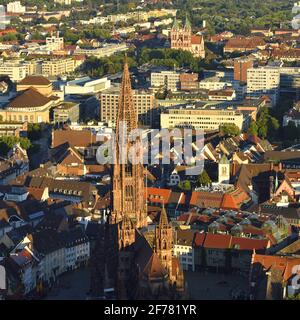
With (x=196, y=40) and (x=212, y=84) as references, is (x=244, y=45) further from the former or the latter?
Answer: (x=212, y=84)

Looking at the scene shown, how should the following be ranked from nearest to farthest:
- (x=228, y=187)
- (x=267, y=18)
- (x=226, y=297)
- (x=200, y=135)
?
(x=226, y=297), (x=228, y=187), (x=200, y=135), (x=267, y=18)

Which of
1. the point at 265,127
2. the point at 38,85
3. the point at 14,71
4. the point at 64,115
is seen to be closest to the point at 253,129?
the point at 265,127

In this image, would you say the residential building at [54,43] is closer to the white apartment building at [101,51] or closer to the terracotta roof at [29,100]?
the white apartment building at [101,51]

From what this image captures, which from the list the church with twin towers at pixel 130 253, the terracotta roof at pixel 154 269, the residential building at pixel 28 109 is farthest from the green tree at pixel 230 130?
the terracotta roof at pixel 154 269

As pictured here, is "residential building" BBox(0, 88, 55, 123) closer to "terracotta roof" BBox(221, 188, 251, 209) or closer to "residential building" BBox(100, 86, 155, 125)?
"residential building" BBox(100, 86, 155, 125)

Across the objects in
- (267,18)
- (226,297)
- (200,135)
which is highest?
(267,18)

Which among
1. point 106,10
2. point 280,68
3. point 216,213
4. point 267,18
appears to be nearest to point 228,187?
point 216,213
